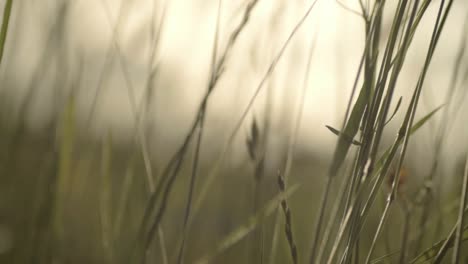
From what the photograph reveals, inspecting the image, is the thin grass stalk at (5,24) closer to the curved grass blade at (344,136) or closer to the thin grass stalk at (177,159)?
the thin grass stalk at (177,159)

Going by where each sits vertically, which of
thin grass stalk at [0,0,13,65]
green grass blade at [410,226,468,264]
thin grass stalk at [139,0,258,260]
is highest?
thin grass stalk at [0,0,13,65]

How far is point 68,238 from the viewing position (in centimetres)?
124

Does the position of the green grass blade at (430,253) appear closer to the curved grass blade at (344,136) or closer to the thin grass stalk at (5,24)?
the curved grass blade at (344,136)

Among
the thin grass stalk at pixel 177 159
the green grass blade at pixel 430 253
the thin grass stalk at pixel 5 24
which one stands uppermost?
the thin grass stalk at pixel 5 24

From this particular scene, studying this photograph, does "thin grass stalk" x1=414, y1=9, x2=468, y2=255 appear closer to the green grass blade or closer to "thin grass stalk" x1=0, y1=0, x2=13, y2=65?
the green grass blade

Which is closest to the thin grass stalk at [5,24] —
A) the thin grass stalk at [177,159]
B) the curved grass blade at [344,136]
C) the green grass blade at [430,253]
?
the thin grass stalk at [177,159]

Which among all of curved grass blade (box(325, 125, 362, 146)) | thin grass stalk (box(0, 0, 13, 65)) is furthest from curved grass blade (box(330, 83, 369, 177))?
thin grass stalk (box(0, 0, 13, 65))

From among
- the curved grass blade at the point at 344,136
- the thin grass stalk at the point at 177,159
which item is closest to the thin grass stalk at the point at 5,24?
the thin grass stalk at the point at 177,159

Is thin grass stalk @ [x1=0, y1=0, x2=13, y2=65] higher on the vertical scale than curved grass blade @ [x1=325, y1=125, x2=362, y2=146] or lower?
higher

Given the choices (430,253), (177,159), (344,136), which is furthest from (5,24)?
(430,253)

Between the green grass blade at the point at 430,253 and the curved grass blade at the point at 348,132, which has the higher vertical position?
the curved grass blade at the point at 348,132

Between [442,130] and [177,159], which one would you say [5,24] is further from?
[442,130]

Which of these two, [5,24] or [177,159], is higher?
[5,24]

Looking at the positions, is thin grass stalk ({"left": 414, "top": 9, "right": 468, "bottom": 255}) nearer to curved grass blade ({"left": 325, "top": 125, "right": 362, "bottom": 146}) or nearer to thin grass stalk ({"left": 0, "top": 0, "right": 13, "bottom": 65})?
curved grass blade ({"left": 325, "top": 125, "right": 362, "bottom": 146})
